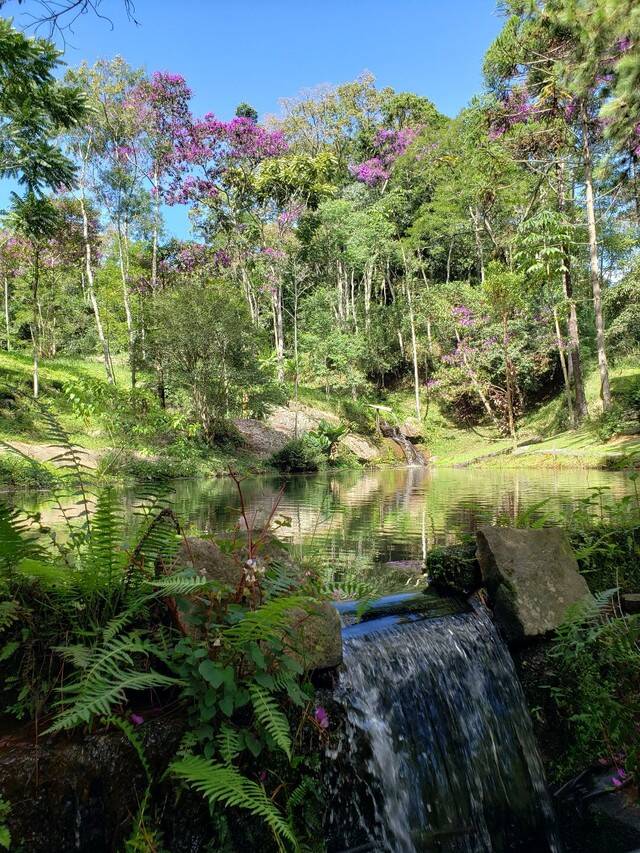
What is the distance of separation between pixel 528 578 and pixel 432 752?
1.29m

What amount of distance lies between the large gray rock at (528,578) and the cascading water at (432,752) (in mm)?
286

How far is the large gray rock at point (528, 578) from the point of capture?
135 inches

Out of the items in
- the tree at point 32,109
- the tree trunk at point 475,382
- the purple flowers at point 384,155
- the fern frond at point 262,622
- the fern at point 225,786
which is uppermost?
the purple flowers at point 384,155

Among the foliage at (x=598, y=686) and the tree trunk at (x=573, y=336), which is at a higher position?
the tree trunk at (x=573, y=336)

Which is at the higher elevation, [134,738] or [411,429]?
[411,429]

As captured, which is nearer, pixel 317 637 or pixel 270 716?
pixel 270 716

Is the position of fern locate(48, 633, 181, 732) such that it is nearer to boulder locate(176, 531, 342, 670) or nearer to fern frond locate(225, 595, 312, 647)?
fern frond locate(225, 595, 312, 647)

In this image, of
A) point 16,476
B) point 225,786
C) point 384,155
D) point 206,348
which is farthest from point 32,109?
point 384,155

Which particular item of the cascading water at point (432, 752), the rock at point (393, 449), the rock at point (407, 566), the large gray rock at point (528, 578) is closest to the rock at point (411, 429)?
the rock at point (393, 449)

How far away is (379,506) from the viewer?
1080 cm

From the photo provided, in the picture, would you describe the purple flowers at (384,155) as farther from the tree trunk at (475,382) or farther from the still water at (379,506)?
the still water at (379,506)

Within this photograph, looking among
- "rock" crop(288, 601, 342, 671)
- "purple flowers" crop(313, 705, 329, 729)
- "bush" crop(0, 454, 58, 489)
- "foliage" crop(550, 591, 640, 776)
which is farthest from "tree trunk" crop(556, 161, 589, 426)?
"purple flowers" crop(313, 705, 329, 729)

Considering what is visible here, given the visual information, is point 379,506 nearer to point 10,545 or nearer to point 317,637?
point 317,637

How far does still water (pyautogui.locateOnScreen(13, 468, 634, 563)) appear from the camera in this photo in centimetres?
669
